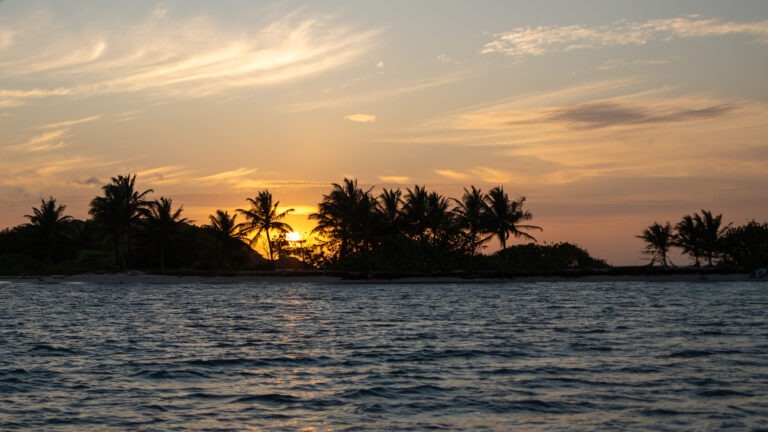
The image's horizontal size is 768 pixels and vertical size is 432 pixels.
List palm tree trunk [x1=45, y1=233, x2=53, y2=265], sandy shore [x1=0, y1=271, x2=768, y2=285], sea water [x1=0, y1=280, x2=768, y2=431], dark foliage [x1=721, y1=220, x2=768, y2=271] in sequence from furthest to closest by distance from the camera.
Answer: palm tree trunk [x1=45, y1=233, x2=53, y2=265] → dark foliage [x1=721, y1=220, x2=768, y2=271] → sandy shore [x1=0, y1=271, x2=768, y2=285] → sea water [x1=0, y1=280, x2=768, y2=431]

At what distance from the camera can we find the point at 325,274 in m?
62.7

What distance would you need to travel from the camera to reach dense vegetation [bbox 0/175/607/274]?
6369cm

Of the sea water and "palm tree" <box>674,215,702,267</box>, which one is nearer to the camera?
the sea water

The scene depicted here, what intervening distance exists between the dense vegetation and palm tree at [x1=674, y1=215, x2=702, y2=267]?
8393 millimetres

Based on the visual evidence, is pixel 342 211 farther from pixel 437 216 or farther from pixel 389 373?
pixel 389 373

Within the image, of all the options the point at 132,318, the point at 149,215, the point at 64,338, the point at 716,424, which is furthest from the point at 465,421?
the point at 149,215

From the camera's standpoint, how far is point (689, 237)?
66500mm

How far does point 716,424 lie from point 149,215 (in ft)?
214

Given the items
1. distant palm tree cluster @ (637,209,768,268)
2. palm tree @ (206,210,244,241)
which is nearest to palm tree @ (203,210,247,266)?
palm tree @ (206,210,244,241)

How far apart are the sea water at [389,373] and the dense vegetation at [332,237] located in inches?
1464

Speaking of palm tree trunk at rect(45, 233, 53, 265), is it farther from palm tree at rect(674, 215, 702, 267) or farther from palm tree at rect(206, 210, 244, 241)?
palm tree at rect(674, 215, 702, 267)

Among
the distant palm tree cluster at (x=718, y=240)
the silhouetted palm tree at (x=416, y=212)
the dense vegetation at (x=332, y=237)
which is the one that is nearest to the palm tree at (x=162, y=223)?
the dense vegetation at (x=332, y=237)

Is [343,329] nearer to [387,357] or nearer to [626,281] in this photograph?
[387,357]

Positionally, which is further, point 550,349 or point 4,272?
point 4,272
